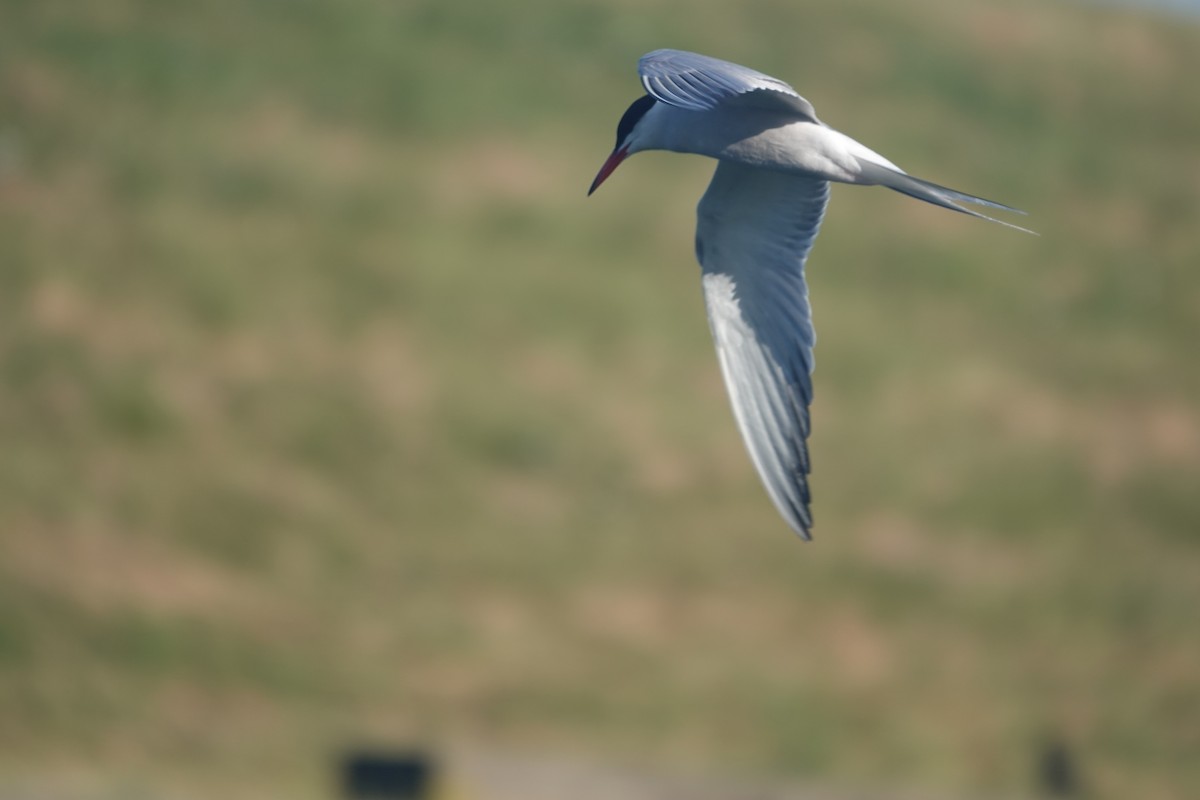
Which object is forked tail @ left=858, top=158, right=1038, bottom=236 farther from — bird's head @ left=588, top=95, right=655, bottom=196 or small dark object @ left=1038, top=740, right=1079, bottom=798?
small dark object @ left=1038, top=740, right=1079, bottom=798

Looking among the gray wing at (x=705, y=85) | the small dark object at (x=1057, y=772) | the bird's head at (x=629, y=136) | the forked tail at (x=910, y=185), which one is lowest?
the small dark object at (x=1057, y=772)

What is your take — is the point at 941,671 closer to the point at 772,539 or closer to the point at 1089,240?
the point at 772,539

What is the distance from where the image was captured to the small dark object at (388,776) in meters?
10.1

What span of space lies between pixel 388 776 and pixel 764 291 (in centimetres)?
516

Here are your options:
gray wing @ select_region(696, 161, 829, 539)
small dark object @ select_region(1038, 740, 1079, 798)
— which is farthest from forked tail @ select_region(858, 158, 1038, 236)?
small dark object @ select_region(1038, 740, 1079, 798)

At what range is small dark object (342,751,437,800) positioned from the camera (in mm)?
10062

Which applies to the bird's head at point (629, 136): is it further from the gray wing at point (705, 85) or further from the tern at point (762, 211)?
the gray wing at point (705, 85)

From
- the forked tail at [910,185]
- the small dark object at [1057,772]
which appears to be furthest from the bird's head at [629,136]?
the small dark object at [1057,772]

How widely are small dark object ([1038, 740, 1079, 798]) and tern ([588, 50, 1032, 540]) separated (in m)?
8.19

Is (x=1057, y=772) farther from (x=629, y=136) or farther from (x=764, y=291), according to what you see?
(x=629, y=136)

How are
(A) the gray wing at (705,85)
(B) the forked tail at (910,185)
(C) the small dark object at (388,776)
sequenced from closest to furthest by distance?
(A) the gray wing at (705,85) → (B) the forked tail at (910,185) → (C) the small dark object at (388,776)

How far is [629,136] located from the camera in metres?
6.25

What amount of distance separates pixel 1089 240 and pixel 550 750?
9.29 metres

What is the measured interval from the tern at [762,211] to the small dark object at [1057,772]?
819 cm
